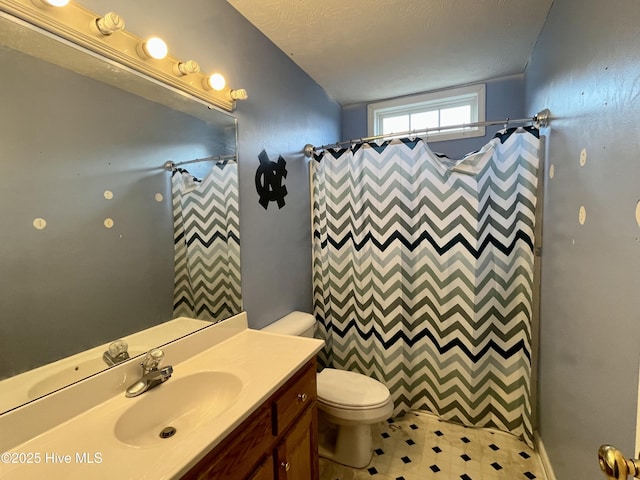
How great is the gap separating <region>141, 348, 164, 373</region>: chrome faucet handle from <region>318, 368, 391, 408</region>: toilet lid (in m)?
0.93

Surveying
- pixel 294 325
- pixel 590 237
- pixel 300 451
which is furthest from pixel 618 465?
pixel 294 325

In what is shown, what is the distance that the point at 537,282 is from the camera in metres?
1.77

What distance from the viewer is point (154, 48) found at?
44.2 inches

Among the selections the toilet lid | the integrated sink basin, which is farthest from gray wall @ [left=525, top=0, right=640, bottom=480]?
the integrated sink basin

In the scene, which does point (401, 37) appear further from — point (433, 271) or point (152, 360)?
point (152, 360)

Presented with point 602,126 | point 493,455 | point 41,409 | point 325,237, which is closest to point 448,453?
point 493,455

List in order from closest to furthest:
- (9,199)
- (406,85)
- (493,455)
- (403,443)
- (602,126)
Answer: (9,199)
(602,126)
(493,455)
(403,443)
(406,85)

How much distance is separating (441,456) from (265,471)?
1.25 m

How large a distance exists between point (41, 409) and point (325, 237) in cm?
170

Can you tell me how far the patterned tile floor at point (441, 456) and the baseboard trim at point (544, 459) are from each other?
27mm

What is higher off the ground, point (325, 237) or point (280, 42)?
point (280, 42)

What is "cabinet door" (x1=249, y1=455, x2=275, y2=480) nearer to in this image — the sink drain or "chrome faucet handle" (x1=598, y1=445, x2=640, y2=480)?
the sink drain

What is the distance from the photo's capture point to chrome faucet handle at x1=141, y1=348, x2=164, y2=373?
108 cm

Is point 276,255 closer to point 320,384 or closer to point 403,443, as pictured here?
→ point 320,384
